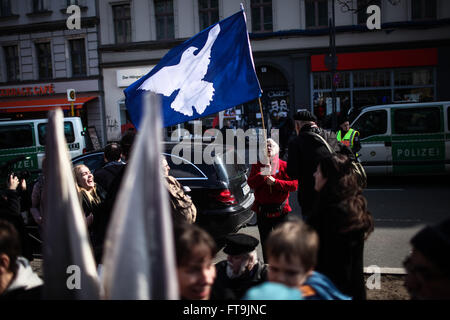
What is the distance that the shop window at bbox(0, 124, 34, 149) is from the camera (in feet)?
37.5

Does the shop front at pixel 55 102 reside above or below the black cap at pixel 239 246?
above

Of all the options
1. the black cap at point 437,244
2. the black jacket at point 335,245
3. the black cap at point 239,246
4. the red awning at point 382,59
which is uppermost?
the red awning at point 382,59

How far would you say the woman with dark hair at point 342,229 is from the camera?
2162 millimetres

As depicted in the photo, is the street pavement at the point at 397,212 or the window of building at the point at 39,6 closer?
the street pavement at the point at 397,212

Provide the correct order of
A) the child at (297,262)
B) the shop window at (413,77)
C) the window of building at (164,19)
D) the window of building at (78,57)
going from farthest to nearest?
1. the window of building at (78,57)
2. the window of building at (164,19)
3. the shop window at (413,77)
4. the child at (297,262)

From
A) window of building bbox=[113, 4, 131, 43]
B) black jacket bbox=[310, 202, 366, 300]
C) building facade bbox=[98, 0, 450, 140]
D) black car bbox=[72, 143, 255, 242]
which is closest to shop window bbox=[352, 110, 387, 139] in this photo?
black car bbox=[72, 143, 255, 242]

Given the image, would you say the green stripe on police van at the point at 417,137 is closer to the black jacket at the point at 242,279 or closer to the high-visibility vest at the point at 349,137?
the high-visibility vest at the point at 349,137

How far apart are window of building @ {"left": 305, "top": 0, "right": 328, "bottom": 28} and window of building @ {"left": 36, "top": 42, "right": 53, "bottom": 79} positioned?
A: 15740 millimetres

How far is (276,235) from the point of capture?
1.77 meters

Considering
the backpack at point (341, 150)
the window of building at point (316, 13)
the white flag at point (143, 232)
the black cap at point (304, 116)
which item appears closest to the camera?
the white flag at point (143, 232)

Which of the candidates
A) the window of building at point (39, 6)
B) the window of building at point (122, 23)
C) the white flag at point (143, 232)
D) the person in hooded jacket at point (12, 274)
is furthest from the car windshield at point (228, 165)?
the window of building at point (39, 6)

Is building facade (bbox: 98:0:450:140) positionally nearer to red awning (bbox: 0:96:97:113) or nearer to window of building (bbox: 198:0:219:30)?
window of building (bbox: 198:0:219:30)
